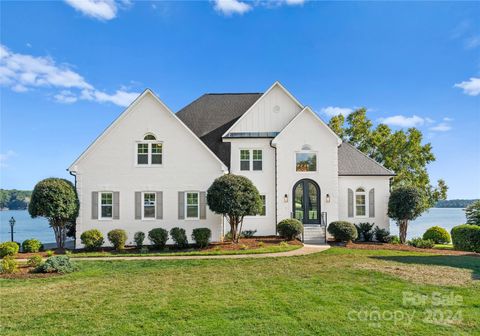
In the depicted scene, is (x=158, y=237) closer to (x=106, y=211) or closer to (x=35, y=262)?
(x=106, y=211)

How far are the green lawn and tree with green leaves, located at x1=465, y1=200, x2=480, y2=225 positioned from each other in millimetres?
11534

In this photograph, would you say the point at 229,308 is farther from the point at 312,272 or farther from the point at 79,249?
the point at 79,249

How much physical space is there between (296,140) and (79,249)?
1358 centimetres

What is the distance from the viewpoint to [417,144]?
2683cm

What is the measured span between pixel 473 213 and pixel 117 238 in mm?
22822

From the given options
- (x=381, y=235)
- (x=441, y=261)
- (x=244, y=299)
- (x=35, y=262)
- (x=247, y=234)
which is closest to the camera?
(x=244, y=299)

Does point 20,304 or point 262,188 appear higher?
point 262,188

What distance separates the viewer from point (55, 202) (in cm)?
1468

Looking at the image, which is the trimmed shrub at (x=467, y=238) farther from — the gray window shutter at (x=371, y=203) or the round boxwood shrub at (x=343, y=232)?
the round boxwood shrub at (x=343, y=232)

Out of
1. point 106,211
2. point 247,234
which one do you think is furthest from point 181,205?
point 247,234

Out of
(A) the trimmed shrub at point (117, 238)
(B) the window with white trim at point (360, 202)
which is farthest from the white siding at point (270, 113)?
(A) the trimmed shrub at point (117, 238)

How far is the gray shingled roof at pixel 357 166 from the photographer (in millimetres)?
19516

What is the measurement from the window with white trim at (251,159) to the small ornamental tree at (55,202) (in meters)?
9.71

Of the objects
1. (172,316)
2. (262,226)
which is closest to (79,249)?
(262,226)
